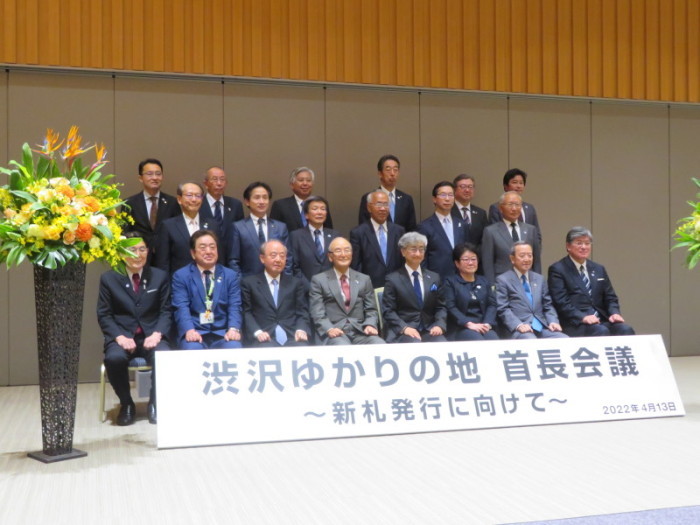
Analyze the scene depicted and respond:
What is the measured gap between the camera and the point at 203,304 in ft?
16.0

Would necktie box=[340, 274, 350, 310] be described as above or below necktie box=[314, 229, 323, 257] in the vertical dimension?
below

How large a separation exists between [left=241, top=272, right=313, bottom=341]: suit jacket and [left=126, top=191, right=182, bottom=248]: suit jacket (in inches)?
46.8

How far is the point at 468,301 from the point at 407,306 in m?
0.48

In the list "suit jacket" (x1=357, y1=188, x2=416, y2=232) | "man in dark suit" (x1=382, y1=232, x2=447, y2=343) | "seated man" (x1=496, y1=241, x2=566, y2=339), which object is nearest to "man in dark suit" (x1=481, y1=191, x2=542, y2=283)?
"seated man" (x1=496, y1=241, x2=566, y2=339)

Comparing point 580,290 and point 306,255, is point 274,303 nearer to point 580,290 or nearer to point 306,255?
point 306,255

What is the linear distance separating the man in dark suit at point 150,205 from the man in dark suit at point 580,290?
9.85ft

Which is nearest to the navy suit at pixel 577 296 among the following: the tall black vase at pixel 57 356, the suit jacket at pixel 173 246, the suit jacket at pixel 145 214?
the suit jacket at pixel 173 246

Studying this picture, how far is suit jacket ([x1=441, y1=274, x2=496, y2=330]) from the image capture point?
5.41 meters

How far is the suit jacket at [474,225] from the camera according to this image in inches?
247

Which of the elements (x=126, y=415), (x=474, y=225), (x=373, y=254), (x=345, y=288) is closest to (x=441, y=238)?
(x=474, y=225)

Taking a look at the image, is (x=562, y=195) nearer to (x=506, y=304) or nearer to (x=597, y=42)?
(x=597, y=42)

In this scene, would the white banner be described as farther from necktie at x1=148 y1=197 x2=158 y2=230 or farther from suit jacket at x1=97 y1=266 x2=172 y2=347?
necktie at x1=148 y1=197 x2=158 y2=230

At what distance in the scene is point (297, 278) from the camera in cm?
515

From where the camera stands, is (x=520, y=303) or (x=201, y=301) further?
(x=520, y=303)
